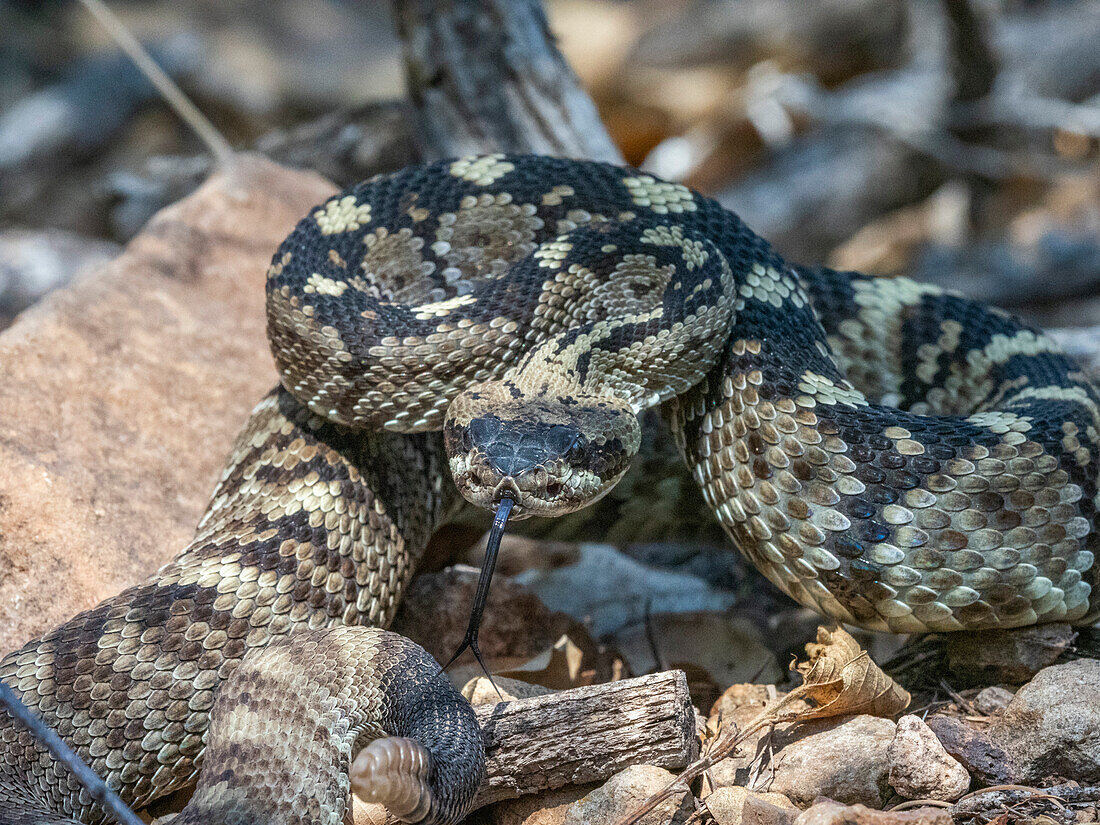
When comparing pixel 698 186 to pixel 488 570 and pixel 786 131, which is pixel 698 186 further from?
pixel 488 570

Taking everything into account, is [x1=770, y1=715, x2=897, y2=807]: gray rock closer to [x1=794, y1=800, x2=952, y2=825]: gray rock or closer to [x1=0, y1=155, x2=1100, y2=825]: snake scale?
[x1=794, y1=800, x2=952, y2=825]: gray rock

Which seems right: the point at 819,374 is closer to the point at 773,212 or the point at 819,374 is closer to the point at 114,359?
the point at 114,359

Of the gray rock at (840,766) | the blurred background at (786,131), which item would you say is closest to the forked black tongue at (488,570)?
the gray rock at (840,766)

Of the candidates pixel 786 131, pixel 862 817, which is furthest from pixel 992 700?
pixel 786 131

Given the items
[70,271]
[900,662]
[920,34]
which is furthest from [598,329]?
[920,34]

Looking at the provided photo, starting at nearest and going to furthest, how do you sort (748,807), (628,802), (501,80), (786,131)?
1. (748,807)
2. (628,802)
3. (501,80)
4. (786,131)

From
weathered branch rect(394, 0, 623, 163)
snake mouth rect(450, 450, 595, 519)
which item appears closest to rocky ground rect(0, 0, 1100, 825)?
snake mouth rect(450, 450, 595, 519)
